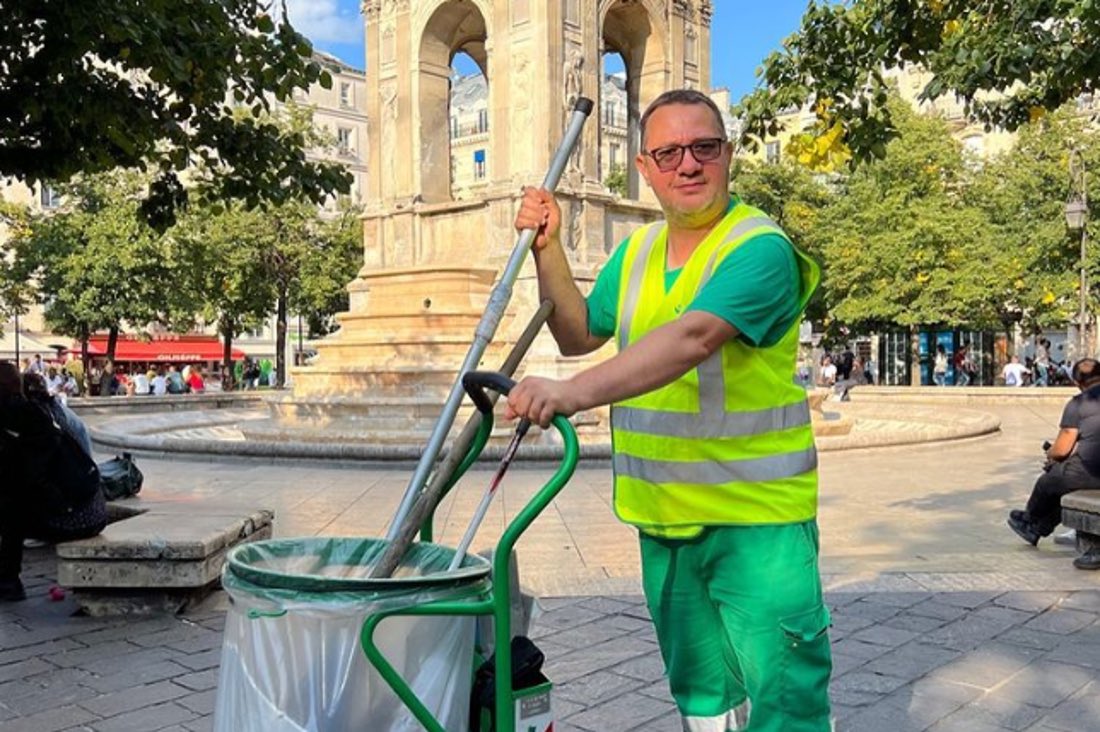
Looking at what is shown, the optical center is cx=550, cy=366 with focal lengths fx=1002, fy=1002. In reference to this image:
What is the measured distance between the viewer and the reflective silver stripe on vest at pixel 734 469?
2410 mm

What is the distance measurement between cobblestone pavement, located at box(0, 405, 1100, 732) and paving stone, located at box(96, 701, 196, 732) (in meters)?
0.01

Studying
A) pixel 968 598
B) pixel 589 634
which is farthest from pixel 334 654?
pixel 968 598

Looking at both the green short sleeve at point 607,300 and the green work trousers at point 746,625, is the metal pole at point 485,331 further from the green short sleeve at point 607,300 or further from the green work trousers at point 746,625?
the green work trousers at point 746,625

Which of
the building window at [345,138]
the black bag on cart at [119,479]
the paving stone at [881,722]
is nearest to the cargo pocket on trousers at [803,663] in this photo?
the paving stone at [881,722]

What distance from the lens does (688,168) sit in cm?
247

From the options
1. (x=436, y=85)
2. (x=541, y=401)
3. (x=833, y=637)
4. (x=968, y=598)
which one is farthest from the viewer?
(x=436, y=85)

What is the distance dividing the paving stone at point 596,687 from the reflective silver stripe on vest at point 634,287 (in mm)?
1951

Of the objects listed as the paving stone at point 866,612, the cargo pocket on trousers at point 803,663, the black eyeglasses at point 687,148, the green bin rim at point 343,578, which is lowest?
the paving stone at point 866,612

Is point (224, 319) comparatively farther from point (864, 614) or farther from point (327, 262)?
point (864, 614)

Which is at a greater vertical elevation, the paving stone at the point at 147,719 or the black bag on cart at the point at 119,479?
the black bag on cart at the point at 119,479

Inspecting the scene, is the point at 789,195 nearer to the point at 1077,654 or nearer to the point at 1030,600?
the point at 1030,600

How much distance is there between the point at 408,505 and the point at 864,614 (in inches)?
139

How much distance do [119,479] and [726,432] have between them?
6.83 meters

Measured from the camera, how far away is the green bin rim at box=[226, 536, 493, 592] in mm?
2148
